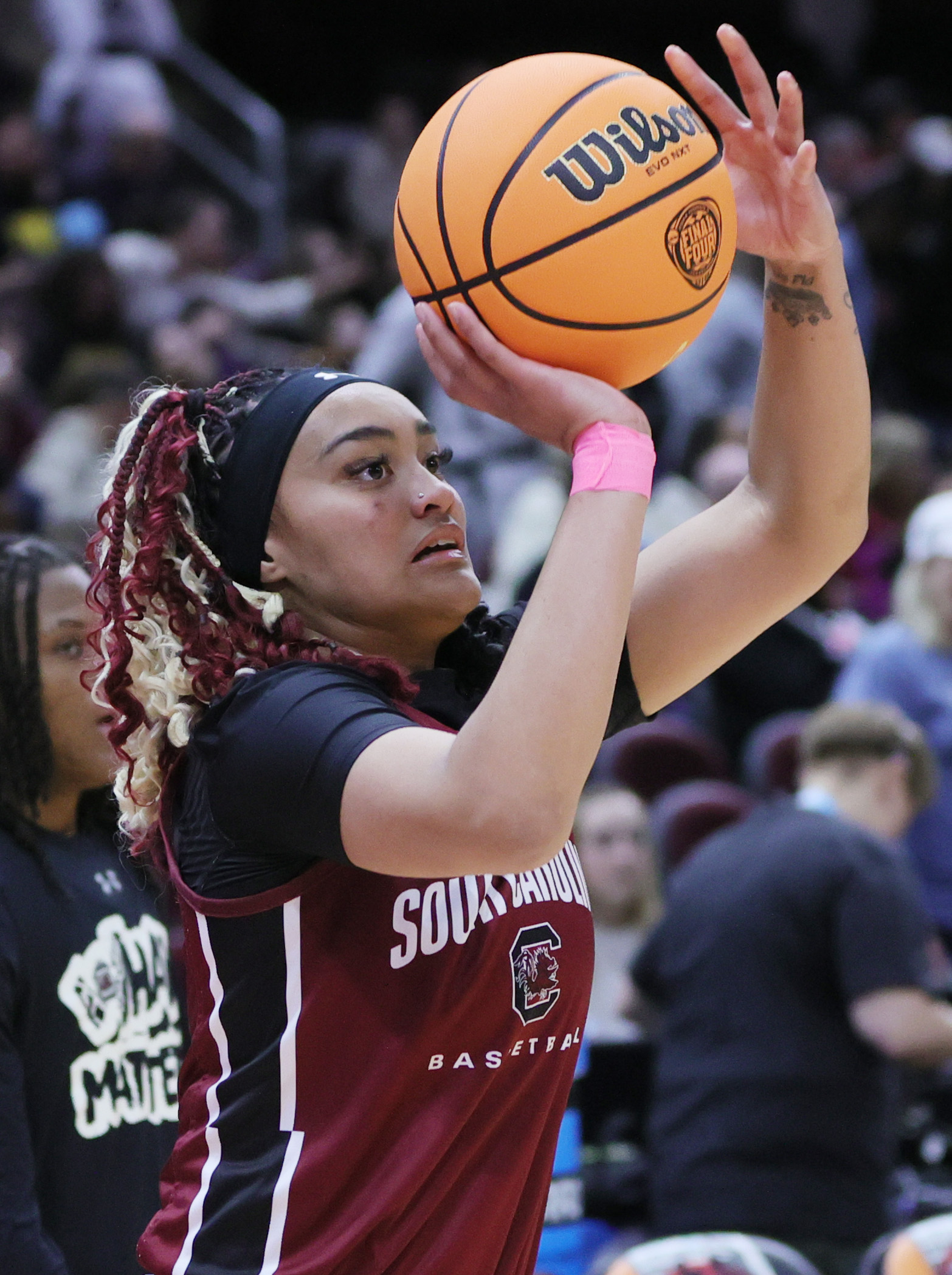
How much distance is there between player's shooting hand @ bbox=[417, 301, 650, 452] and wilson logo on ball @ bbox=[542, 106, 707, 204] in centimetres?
18

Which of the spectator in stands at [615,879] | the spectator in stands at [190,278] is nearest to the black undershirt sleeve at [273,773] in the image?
the spectator in stands at [615,879]

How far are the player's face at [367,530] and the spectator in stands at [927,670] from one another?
13.3ft

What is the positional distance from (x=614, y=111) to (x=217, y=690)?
30.4 inches

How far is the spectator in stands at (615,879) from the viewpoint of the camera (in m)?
5.44

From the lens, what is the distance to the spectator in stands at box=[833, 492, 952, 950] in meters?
5.78

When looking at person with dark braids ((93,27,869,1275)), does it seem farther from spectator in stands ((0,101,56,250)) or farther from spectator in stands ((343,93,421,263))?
spectator in stands ((343,93,421,263))

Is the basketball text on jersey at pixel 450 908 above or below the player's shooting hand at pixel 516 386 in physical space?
below

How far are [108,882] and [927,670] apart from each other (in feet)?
12.1

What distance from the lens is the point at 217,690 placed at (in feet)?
6.47

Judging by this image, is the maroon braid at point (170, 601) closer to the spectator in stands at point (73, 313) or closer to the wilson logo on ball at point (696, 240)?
the wilson logo on ball at point (696, 240)

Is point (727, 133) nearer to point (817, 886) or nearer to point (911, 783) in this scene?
point (817, 886)

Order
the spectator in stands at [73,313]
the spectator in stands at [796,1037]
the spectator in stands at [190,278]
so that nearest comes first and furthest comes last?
the spectator in stands at [796,1037] → the spectator in stands at [73,313] → the spectator in stands at [190,278]

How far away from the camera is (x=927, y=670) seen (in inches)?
233

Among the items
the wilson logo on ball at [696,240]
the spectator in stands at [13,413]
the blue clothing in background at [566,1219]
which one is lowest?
the blue clothing in background at [566,1219]
